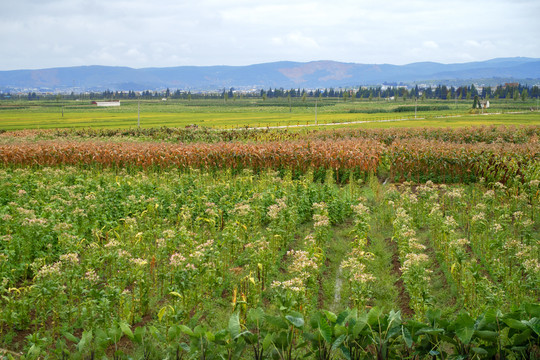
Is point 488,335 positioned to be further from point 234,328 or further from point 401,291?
point 401,291

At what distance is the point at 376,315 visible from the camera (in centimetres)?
467

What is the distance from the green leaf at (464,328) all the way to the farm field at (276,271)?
0.02m

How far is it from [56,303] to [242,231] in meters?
4.41

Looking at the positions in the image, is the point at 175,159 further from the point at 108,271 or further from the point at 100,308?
the point at 100,308

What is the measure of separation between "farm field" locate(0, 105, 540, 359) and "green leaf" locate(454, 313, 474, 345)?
20 mm

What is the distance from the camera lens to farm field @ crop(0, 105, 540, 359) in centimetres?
475

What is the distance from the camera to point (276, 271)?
8.20 meters

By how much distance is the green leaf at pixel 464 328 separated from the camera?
4439 mm

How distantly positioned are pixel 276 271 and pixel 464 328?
4123 millimetres

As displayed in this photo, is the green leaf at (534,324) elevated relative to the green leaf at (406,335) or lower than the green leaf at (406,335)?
elevated

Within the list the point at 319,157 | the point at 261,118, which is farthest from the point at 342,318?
the point at 261,118

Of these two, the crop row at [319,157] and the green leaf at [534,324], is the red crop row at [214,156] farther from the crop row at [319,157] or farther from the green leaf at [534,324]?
the green leaf at [534,324]

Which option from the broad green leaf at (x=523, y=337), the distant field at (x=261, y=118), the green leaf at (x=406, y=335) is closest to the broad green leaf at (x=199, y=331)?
the green leaf at (x=406, y=335)

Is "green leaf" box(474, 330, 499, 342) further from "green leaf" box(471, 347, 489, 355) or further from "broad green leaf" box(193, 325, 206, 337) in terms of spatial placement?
"broad green leaf" box(193, 325, 206, 337)
